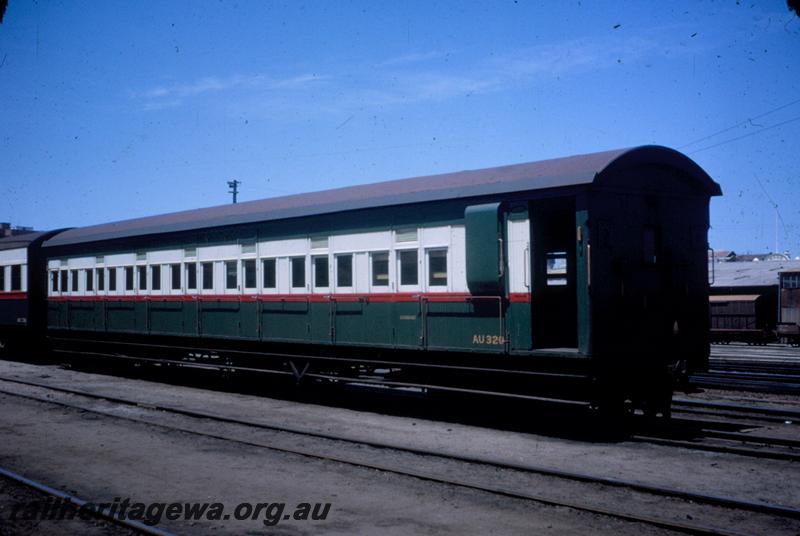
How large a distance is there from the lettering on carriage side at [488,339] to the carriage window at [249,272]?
19.8 feet

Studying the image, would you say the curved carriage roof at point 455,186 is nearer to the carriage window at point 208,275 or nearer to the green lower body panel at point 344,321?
the carriage window at point 208,275

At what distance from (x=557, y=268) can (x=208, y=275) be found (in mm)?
8489

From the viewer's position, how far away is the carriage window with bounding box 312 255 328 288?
570 inches

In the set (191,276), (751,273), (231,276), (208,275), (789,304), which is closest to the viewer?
(231,276)

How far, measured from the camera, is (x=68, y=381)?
778 inches

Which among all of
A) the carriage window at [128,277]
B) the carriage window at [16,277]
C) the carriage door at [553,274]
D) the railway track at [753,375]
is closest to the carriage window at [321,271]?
the carriage door at [553,274]

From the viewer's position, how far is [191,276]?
17.9 m

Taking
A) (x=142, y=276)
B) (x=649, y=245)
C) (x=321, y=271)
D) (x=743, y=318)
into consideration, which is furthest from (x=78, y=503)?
(x=743, y=318)

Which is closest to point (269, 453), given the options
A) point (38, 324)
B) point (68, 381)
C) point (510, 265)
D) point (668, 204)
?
point (510, 265)

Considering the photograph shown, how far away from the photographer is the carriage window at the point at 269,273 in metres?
15.6

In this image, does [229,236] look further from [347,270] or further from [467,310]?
[467,310]

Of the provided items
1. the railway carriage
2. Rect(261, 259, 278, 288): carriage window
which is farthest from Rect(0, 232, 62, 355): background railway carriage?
the railway carriage

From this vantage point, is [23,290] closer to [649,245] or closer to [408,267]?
[408,267]

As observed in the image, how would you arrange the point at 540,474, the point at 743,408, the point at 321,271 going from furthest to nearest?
the point at 321,271 → the point at 743,408 → the point at 540,474
